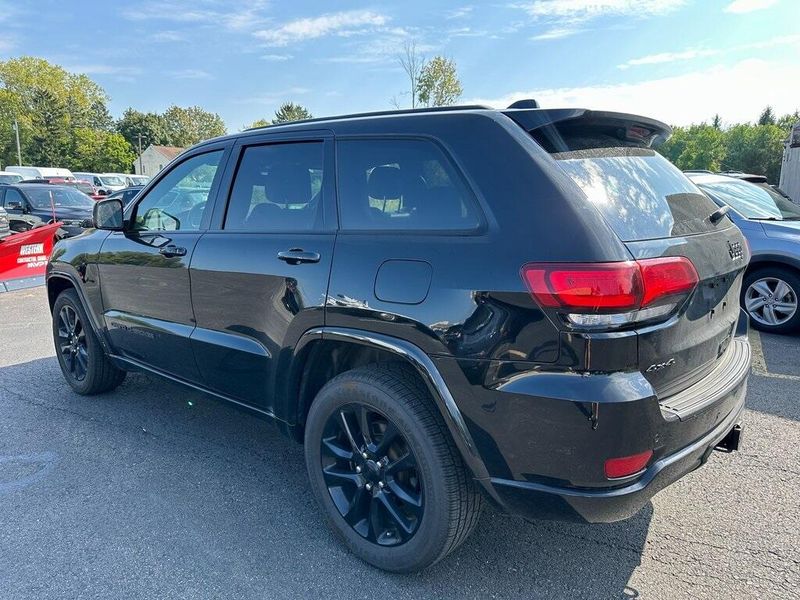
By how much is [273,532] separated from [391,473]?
2.57ft

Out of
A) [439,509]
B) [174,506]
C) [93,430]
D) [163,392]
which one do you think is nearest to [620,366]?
[439,509]

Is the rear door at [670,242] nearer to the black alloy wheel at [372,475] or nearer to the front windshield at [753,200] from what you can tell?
the black alloy wheel at [372,475]

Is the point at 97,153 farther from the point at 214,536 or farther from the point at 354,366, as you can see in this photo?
the point at 354,366

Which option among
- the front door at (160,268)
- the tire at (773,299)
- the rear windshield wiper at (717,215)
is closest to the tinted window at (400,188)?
the front door at (160,268)

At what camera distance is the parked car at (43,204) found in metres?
11.9

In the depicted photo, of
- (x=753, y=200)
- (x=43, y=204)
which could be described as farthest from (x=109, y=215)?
(x=43, y=204)

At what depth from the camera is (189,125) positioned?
328 feet

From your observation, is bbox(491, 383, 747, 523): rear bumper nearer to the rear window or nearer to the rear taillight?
the rear taillight

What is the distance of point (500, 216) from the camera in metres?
2.03

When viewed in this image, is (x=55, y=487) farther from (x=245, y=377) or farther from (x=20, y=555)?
Answer: (x=245, y=377)

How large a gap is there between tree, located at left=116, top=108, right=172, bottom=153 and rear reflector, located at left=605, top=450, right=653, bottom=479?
9305 cm

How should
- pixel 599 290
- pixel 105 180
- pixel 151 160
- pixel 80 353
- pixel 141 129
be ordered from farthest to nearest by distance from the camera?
pixel 141 129 → pixel 151 160 → pixel 105 180 → pixel 80 353 → pixel 599 290

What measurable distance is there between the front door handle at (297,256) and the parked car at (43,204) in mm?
10724

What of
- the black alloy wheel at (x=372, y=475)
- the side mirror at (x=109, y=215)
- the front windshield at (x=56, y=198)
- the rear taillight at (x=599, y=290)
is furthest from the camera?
the front windshield at (x=56, y=198)
